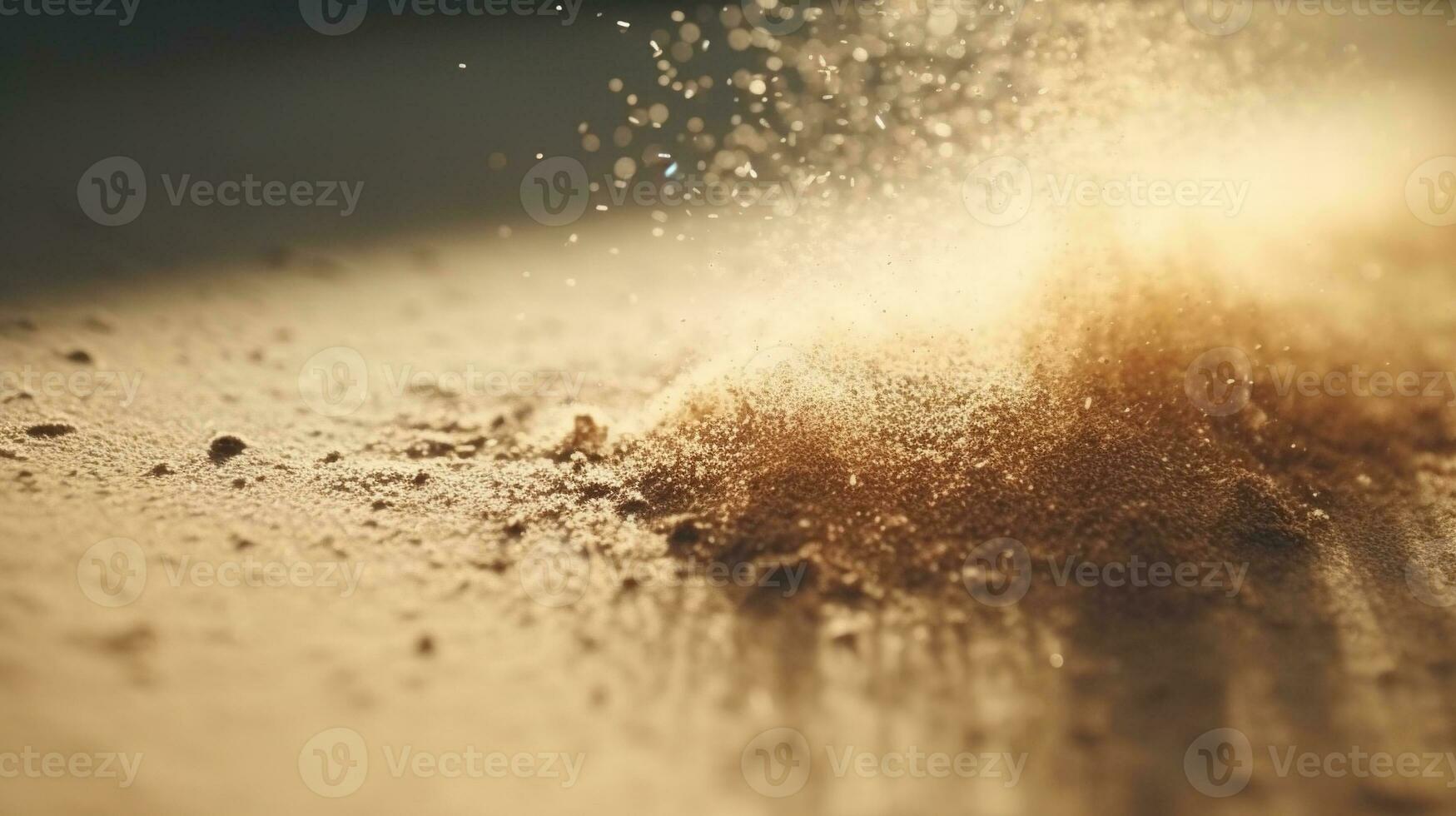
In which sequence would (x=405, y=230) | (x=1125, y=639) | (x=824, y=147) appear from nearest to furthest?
1. (x=1125, y=639)
2. (x=824, y=147)
3. (x=405, y=230)

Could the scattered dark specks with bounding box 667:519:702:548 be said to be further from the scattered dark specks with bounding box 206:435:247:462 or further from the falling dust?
the scattered dark specks with bounding box 206:435:247:462

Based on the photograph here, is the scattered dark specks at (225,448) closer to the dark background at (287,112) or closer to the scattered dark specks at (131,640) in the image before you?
the scattered dark specks at (131,640)

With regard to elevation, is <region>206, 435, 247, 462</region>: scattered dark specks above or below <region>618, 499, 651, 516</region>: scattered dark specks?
above

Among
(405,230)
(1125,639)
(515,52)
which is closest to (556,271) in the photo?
(405,230)

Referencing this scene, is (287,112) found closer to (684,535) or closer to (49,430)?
(49,430)

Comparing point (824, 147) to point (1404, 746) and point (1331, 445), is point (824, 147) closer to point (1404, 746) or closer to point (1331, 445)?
point (1331, 445)

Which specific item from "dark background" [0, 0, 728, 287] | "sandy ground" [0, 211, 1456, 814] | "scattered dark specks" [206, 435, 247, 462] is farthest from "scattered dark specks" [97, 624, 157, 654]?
"dark background" [0, 0, 728, 287]
